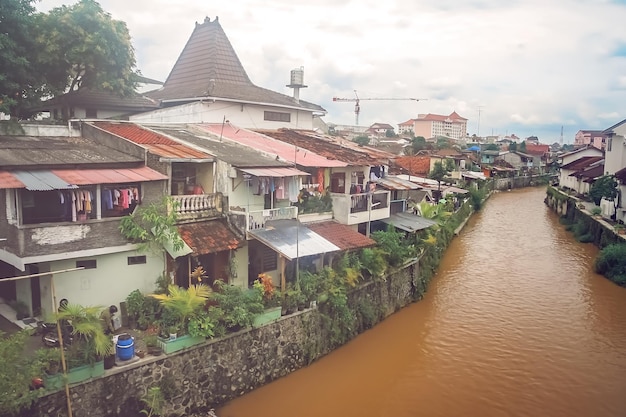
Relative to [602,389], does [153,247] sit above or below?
above

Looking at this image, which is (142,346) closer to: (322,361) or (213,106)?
(322,361)

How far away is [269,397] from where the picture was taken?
12.2 meters

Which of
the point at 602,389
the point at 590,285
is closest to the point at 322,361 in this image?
the point at 602,389

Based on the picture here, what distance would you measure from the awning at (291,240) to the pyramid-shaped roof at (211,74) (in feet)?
26.2

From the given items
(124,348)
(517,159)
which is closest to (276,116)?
(124,348)

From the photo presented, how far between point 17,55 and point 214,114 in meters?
7.32

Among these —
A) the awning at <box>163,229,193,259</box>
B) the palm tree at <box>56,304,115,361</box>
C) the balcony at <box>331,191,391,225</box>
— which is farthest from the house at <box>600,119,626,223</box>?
the palm tree at <box>56,304,115,361</box>

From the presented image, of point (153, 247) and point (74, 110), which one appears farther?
point (74, 110)

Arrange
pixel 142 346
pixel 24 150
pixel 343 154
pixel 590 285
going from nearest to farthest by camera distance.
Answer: pixel 142 346 < pixel 24 150 < pixel 343 154 < pixel 590 285

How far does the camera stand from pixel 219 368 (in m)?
11.5

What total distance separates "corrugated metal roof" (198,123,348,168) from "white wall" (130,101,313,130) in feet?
1.79

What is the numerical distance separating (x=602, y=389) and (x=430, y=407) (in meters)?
5.11

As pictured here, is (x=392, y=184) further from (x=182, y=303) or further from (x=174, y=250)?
(x=182, y=303)

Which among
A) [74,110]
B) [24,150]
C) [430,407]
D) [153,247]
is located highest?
[74,110]
